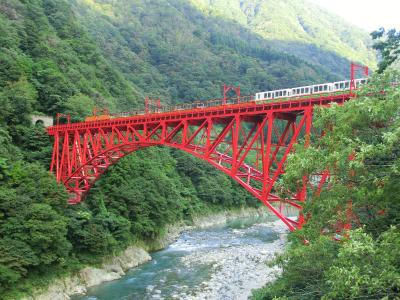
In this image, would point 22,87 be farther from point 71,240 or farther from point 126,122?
point 71,240

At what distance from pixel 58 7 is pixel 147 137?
1885 inches

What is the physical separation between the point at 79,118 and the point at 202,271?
19.2 meters

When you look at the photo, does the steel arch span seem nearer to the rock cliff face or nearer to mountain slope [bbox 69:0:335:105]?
the rock cliff face

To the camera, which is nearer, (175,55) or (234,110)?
(234,110)

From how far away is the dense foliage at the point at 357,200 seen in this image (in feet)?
24.4

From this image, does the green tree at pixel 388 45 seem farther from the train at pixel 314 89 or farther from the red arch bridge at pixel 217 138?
the train at pixel 314 89

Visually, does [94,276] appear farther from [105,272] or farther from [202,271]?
[202,271]

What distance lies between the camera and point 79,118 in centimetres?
3794

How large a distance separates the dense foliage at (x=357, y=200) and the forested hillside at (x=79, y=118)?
49.9 feet

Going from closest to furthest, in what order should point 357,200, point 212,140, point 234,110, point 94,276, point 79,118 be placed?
point 357,200, point 234,110, point 94,276, point 212,140, point 79,118

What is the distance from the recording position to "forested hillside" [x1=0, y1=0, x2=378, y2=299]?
21.5 m

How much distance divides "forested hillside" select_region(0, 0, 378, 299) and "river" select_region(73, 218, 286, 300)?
259cm

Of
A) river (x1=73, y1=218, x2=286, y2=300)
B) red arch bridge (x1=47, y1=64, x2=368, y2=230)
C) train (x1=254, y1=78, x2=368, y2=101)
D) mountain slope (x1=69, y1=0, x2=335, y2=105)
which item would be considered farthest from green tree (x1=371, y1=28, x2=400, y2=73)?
mountain slope (x1=69, y1=0, x2=335, y2=105)

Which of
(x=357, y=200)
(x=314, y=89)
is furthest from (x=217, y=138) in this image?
(x=357, y=200)
